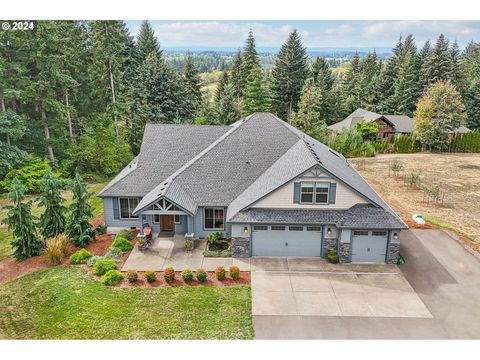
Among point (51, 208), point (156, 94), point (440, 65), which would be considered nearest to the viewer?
point (51, 208)

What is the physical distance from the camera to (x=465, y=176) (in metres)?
39.8

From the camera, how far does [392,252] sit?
65.3 ft

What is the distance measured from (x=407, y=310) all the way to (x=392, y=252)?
13.9 feet

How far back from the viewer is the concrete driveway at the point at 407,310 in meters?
14.7

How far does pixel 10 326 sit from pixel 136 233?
30.5 feet

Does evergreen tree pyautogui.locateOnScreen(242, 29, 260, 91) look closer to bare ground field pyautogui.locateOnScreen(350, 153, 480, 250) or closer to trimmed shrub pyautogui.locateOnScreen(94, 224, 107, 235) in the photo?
bare ground field pyautogui.locateOnScreen(350, 153, 480, 250)

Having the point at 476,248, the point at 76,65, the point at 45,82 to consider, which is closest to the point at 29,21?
the point at 45,82

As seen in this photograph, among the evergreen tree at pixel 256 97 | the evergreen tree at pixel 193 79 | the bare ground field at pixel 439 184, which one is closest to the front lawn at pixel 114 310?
the bare ground field at pixel 439 184

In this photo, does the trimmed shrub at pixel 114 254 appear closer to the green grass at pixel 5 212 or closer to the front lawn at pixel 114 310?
the front lawn at pixel 114 310

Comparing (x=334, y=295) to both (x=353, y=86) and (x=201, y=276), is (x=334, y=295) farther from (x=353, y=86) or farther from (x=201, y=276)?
(x=353, y=86)

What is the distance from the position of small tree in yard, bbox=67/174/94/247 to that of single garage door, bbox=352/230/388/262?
49.3 feet

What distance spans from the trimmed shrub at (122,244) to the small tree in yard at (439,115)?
44116mm

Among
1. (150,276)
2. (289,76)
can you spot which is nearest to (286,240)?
(150,276)

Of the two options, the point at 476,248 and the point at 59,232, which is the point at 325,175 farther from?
the point at 59,232
